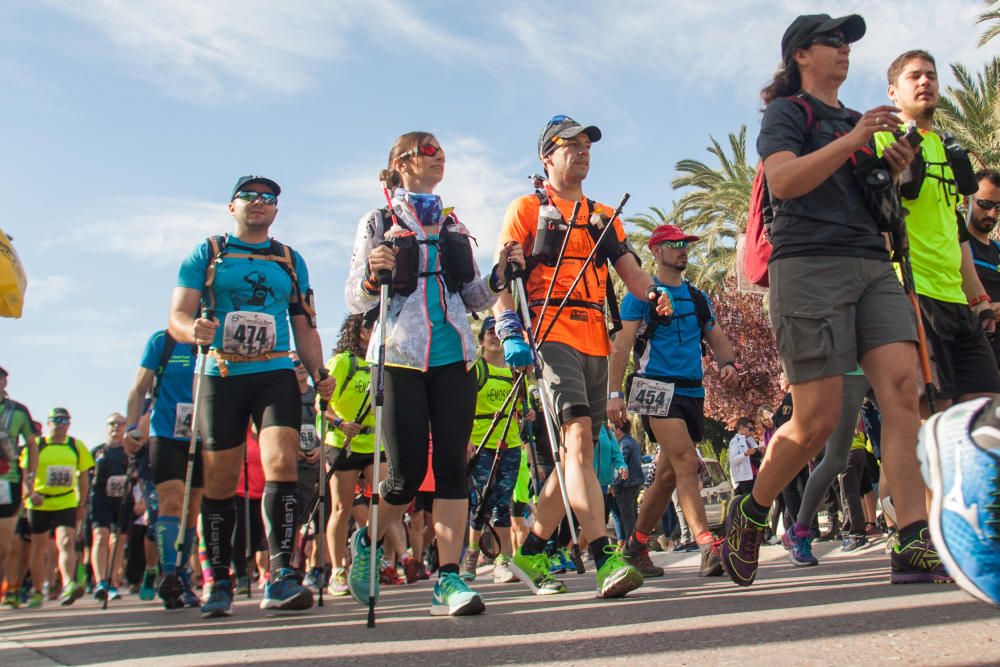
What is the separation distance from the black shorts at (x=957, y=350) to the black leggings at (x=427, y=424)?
7.86 feet

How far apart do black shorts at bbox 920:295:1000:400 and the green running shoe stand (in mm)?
1839

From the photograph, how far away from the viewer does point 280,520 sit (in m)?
5.86

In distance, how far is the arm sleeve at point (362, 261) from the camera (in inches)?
206

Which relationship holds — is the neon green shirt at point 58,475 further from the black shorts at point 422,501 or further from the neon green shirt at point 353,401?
the neon green shirt at point 353,401

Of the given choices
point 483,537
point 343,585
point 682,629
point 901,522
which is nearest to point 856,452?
point 483,537

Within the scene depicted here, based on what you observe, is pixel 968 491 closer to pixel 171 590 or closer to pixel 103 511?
pixel 171 590

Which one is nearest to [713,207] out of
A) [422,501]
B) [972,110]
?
[972,110]

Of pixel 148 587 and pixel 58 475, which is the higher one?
pixel 58 475

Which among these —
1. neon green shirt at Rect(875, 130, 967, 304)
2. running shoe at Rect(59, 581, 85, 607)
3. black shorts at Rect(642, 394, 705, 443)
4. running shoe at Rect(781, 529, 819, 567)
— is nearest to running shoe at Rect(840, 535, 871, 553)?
running shoe at Rect(781, 529, 819, 567)

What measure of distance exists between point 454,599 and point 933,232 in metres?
3.07

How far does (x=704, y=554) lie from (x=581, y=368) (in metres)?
1.77

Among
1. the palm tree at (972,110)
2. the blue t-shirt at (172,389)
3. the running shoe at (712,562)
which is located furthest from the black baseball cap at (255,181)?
the palm tree at (972,110)

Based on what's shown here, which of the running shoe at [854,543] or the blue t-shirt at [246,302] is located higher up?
the blue t-shirt at [246,302]

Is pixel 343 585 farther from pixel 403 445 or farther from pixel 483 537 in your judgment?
pixel 403 445
